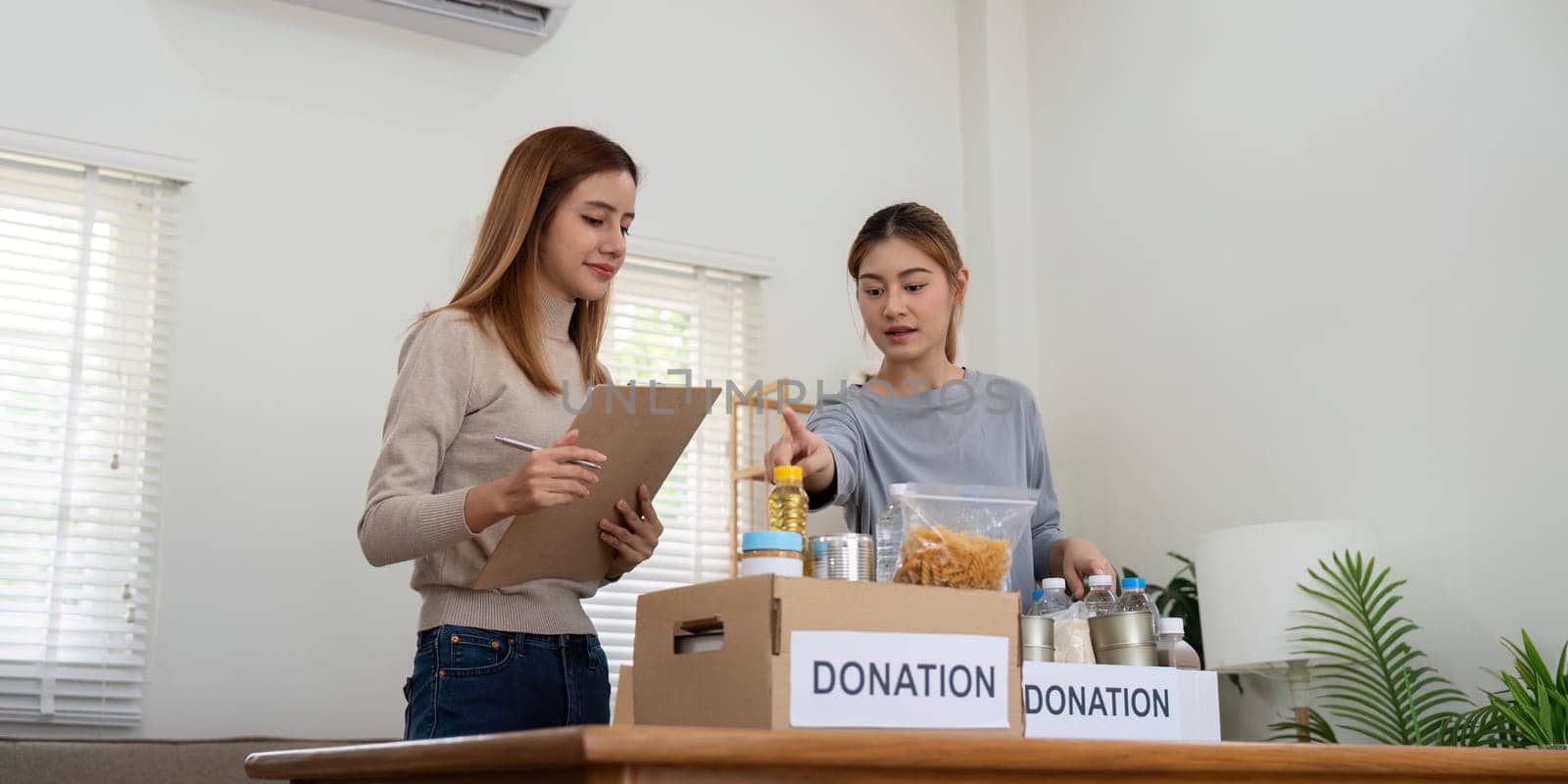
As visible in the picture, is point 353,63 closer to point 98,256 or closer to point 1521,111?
point 98,256

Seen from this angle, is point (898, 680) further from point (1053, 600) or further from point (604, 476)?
point (604, 476)

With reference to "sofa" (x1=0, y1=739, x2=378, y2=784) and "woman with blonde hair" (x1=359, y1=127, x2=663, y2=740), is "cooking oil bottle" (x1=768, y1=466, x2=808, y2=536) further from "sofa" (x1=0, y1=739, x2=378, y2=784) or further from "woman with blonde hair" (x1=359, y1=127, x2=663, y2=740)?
"sofa" (x1=0, y1=739, x2=378, y2=784)

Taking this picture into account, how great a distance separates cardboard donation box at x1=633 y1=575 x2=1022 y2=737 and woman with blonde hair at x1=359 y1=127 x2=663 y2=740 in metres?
0.36

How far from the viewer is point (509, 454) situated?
5.36ft

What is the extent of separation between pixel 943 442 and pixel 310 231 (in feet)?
7.42

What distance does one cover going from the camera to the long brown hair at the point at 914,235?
5.92ft

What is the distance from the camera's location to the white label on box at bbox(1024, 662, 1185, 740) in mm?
1129

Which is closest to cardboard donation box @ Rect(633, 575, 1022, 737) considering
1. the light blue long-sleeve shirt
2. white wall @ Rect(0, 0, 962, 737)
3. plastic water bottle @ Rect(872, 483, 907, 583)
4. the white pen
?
plastic water bottle @ Rect(872, 483, 907, 583)

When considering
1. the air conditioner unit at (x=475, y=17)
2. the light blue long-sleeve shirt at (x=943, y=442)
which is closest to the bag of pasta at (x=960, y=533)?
the light blue long-sleeve shirt at (x=943, y=442)

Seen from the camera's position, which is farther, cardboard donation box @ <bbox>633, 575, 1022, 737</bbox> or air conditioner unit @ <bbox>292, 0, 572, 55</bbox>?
air conditioner unit @ <bbox>292, 0, 572, 55</bbox>

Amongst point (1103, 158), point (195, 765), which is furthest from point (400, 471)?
point (1103, 158)

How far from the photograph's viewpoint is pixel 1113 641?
1253 millimetres

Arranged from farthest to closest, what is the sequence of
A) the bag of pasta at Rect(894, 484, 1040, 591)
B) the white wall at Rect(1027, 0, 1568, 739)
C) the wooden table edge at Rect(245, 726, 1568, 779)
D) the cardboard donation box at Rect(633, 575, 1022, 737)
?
the white wall at Rect(1027, 0, 1568, 739) < the bag of pasta at Rect(894, 484, 1040, 591) < the cardboard donation box at Rect(633, 575, 1022, 737) < the wooden table edge at Rect(245, 726, 1568, 779)

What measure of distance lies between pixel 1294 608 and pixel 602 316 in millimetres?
1705
